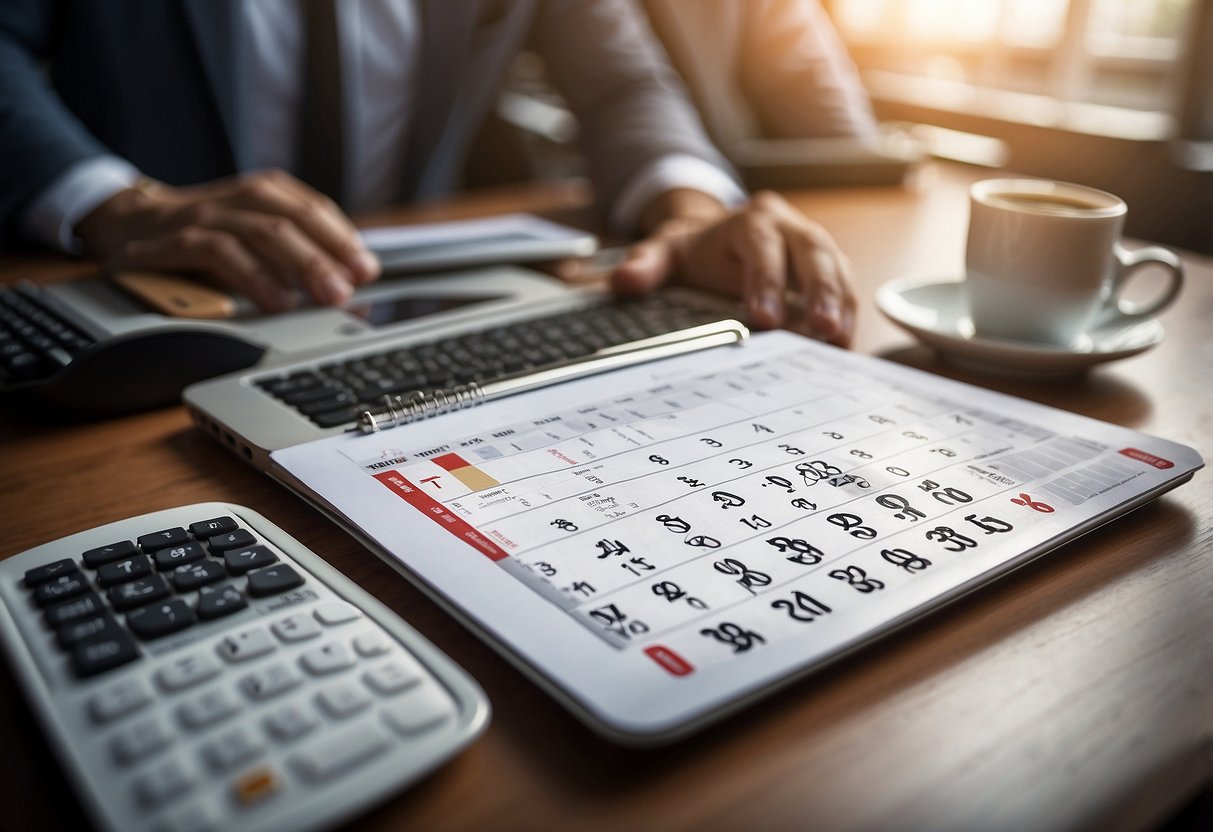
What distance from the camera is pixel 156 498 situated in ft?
1.56

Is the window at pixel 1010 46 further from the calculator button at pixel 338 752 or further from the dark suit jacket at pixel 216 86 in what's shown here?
the calculator button at pixel 338 752

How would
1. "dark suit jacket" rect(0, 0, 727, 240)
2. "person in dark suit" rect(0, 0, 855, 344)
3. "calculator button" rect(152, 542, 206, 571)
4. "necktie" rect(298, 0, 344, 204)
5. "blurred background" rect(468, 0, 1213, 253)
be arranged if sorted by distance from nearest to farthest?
1. "calculator button" rect(152, 542, 206, 571)
2. "person in dark suit" rect(0, 0, 855, 344)
3. "dark suit jacket" rect(0, 0, 727, 240)
4. "necktie" rect(298, 0, 344, 204)
5. "blurred background" rect(468, 0, 1213, 253)

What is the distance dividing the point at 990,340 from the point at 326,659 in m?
0.52

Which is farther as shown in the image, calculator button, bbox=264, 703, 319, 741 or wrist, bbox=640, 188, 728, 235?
wrist, bbox=640, 188, 728, 235

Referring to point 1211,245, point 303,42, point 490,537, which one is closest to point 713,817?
point 490,537

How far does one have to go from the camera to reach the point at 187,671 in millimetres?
297

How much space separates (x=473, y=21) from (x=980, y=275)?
0.90 metres

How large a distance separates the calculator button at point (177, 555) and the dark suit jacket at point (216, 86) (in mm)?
716

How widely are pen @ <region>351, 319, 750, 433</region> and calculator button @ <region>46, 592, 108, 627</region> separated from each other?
172mm

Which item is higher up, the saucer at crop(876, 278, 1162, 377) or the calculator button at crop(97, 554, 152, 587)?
the calculator button at crop(97, 554, 152, 587)

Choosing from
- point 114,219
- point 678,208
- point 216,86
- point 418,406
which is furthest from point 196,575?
point 216,86

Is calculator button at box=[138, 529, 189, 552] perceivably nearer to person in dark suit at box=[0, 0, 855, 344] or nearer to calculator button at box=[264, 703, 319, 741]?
calculator button at box=[264, 703, 319, 741]

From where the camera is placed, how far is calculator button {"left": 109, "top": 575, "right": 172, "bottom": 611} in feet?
1.08

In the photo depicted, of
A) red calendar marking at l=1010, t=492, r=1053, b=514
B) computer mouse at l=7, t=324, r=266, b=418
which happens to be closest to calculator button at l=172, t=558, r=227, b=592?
computer mouse at l=7, t=324, r=266, b=418
